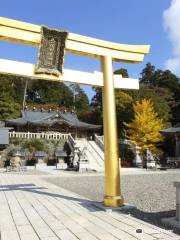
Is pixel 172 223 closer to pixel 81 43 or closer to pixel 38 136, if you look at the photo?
pixel 81 43

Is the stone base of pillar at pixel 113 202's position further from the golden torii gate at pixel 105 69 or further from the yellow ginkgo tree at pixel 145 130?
the yellow ginkgo tree at pixel 145 130

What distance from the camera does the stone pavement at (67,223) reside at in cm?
550

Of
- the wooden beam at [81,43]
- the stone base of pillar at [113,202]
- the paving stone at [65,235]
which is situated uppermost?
the wooden beam at [81,43]

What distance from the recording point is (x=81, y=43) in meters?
8.87

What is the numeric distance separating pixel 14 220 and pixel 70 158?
26.0 m

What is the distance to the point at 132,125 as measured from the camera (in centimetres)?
3266

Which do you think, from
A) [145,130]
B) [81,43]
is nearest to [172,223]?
[81,43]

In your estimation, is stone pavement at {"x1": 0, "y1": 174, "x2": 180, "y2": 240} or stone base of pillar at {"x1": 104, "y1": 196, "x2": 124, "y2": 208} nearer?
stone pavement at {"x1": 0, "y1": 174, "x2": 180, "y2": 240}

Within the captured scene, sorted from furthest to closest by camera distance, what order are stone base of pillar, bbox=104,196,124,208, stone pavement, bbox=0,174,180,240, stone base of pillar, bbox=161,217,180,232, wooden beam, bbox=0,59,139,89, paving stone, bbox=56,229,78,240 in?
stone base of pillar, bbox=104,196,124,208 < wooden beam, bbox=0,59,139,89 < stone base of pillar, bbox=161,217,180,232 < stone pavement, bbox=0,174,180,240 < paving stone, bbox=56,229,78,240

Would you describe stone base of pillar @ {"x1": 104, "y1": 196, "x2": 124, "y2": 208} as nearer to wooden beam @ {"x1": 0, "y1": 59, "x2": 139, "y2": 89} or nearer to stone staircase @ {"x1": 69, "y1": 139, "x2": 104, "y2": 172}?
wooden beam @ {"x1": 0, "y1": 59, "x2": 139, "y2": 89}

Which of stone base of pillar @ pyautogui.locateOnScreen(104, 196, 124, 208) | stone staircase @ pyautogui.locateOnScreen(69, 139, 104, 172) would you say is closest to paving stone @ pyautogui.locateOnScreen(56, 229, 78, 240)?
stone base of pillar @ pyautogui.locateOnScreen(104, 196, 124, 208)

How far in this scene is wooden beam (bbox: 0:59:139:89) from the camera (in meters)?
7.94

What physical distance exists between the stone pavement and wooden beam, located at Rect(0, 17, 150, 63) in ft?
13.6

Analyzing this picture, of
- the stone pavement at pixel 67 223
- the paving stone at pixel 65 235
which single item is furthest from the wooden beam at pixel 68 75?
the paving stone at pixel 65 235
